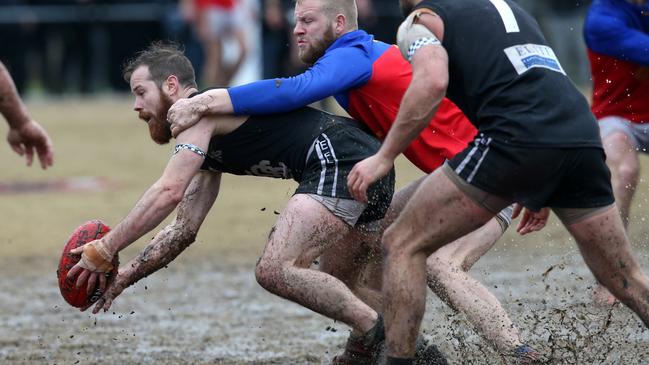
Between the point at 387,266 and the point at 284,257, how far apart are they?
755 millimetres

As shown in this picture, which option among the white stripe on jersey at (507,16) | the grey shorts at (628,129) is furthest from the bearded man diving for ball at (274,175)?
the grey shorts at (628,129)

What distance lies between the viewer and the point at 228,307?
8.64 meters

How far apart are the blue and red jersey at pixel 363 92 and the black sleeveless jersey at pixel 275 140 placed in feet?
0.38

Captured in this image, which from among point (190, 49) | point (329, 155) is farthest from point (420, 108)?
point (190, 49)

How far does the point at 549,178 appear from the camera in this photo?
5.47m

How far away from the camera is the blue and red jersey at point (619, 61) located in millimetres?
8703

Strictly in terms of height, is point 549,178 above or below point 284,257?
above

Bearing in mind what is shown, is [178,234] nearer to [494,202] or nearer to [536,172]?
[494,202]

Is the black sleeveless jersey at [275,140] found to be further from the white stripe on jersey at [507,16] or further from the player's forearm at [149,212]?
the white stripe on jersey at [507,16]

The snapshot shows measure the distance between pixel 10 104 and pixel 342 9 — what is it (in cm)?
225

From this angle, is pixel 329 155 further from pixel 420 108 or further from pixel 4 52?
pixel 4 52

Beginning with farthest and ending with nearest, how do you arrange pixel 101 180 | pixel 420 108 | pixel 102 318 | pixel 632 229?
pixel 101 180, pixel 632 229, pixel 102 318, pixel 420 108

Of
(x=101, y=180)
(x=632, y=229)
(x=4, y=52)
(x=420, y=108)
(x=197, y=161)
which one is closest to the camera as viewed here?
(x=420, y=108)

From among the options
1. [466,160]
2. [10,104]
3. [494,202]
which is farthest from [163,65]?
[494,202]
